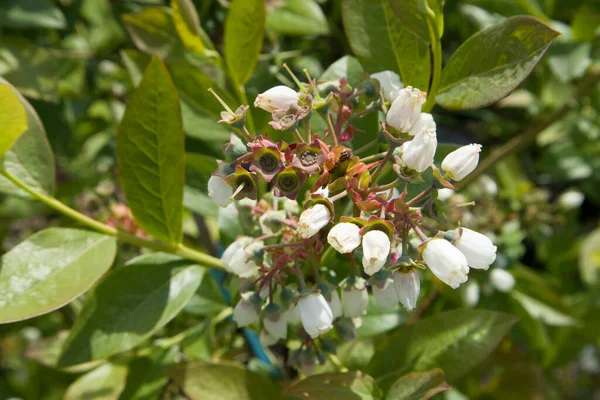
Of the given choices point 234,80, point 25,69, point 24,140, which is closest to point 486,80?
point 234,80

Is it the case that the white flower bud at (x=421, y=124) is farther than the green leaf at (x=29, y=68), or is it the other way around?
the green leaf at (x=29, y=68)

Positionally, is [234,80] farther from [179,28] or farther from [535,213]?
[535,213]

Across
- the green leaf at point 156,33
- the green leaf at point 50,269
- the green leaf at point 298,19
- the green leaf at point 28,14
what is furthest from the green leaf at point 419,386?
the green leaf at point 28,14

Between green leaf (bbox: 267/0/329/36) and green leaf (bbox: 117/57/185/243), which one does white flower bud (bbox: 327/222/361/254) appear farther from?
green leaf (bbox: 267/0/329/36)

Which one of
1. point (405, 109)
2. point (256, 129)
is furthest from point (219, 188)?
point (256, 129)

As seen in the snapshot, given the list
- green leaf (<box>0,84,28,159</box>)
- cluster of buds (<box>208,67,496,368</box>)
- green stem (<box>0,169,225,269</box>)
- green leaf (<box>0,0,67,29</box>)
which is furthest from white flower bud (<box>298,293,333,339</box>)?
green leaf (<box>0,0,67,29</box>)

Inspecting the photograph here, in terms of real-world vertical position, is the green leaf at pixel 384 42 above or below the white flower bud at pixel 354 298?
above

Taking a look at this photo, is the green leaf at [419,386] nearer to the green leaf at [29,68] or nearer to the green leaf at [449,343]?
the green leaf at [449,343]
